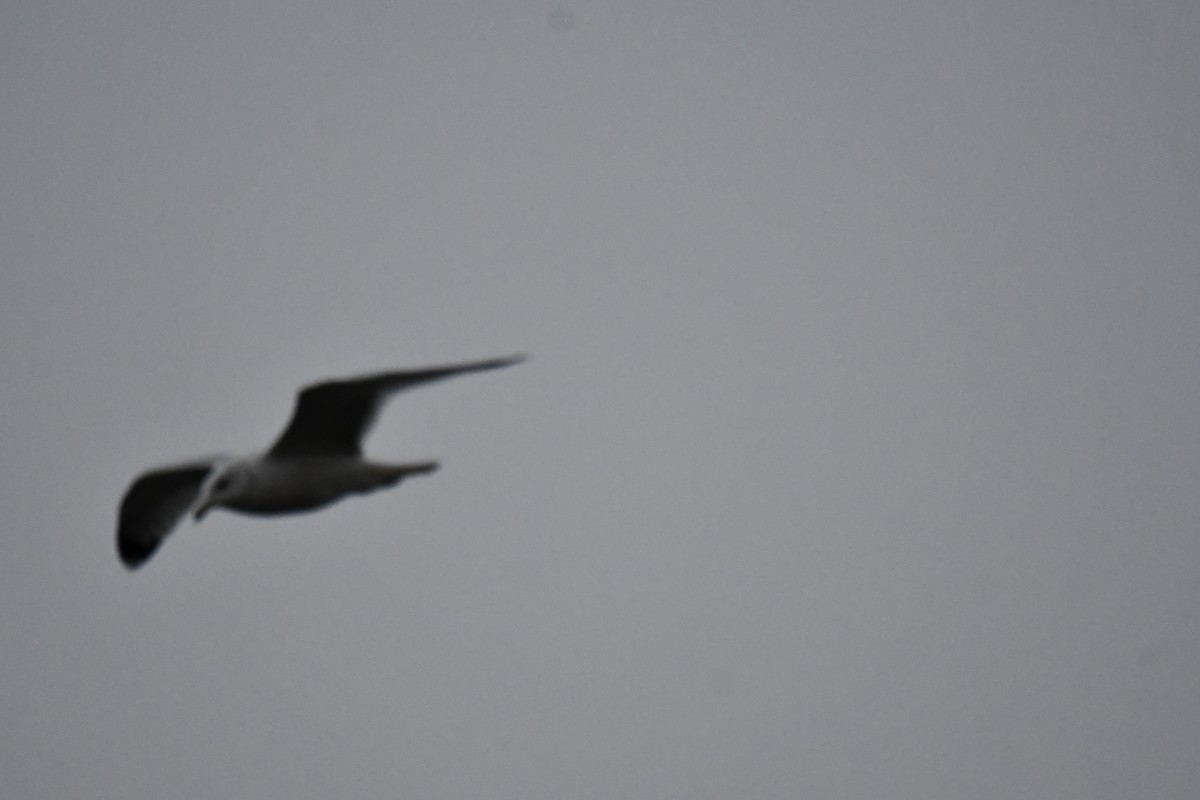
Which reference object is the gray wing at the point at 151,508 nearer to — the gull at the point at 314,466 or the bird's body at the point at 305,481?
the gull at the point at 314,466

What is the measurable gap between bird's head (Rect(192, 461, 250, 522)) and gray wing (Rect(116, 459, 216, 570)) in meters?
1.00

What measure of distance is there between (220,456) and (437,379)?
2632mm

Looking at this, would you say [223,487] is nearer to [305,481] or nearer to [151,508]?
[305,481]

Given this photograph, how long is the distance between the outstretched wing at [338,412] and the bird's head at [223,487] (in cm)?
24

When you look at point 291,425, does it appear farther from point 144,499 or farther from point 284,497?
point 144,499

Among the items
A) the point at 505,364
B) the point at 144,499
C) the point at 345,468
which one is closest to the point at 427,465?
the point at 345,468

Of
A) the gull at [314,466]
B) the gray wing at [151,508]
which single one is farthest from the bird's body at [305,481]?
the gray wing at [151,508]

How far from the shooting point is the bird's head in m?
10.2

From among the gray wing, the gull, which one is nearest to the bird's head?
the gull

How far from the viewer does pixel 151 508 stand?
11742mm

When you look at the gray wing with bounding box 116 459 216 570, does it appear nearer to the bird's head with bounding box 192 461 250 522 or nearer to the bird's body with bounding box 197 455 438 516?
the bird's head with bounding box 192 461 250 522

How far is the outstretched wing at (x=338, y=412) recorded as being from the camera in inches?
382

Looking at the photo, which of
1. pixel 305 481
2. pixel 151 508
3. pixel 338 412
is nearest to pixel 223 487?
pixel 305 481

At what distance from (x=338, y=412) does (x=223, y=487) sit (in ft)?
3.19
